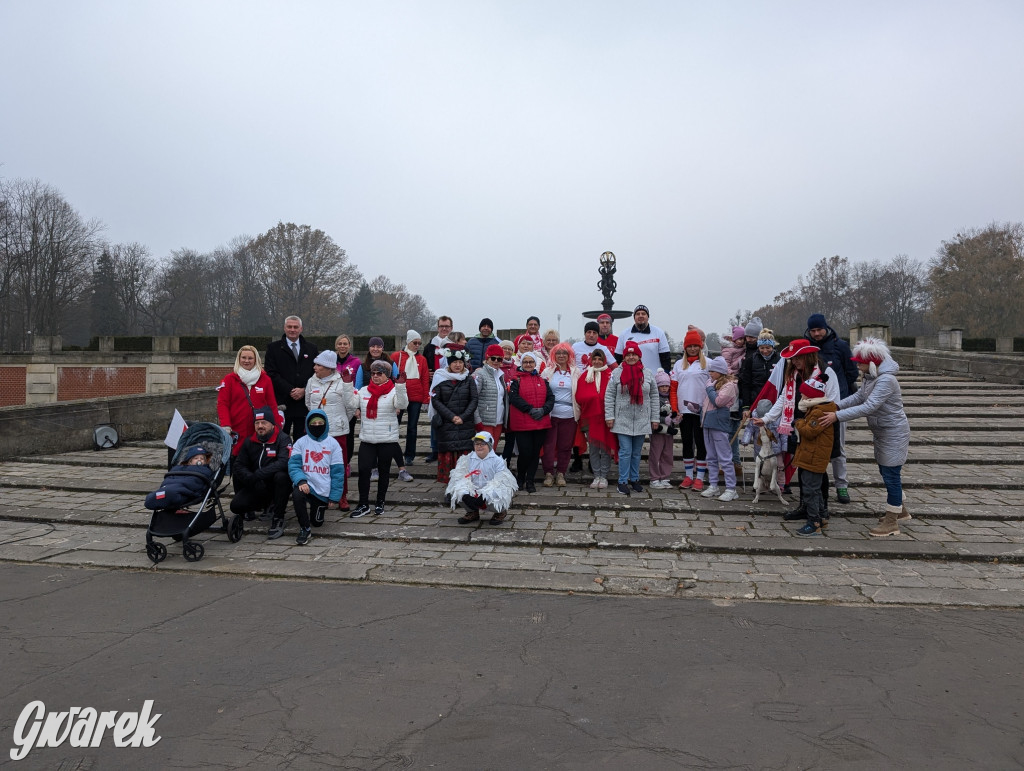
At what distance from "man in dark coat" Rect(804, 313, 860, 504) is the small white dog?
0.76 m

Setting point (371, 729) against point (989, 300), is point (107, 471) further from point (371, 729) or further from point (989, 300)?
point (989, 300)

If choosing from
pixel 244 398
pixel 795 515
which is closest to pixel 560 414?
pixel 795 515

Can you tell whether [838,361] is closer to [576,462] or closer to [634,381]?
[634,381]

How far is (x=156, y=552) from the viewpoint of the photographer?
5941 mm

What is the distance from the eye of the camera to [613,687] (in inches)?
139

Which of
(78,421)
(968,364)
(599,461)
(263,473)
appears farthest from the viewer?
(968,364)

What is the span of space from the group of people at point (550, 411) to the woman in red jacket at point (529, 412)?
0.02 metres

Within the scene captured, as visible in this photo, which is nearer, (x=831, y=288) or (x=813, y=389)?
(x=813, y=389)

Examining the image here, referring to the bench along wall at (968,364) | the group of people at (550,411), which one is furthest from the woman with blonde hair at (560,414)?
the bench along wall at (968,364)

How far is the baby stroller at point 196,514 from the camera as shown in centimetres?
598

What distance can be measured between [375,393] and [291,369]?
1.67 metres

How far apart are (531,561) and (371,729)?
283cm

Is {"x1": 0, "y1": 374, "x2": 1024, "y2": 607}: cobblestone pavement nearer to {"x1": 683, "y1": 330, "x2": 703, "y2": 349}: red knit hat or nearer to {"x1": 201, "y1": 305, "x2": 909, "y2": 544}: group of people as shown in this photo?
{"x1": 201, "y1": 305, "x2": 909, "y2": 544}: group of people

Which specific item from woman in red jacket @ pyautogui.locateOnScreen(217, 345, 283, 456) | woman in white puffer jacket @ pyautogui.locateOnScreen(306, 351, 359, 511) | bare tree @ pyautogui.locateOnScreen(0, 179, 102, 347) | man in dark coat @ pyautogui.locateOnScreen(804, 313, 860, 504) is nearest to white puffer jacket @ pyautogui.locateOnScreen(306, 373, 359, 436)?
woman in white puffer jacket @ pyautogui.locateOnScreen(306, 351, 359, 511)
